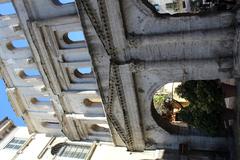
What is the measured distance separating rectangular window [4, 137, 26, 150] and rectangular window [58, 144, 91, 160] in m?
4.14

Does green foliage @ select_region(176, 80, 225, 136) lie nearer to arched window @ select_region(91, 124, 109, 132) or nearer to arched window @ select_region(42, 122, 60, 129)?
arched window @ select_region(91, 124, 109, 132)

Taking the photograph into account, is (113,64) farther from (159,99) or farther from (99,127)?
(159,99)

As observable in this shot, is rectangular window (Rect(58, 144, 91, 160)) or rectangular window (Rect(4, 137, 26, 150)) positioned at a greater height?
rectangular window (Rect(58, 144, 91, 160))

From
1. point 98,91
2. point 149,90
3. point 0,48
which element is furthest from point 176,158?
point 0,48

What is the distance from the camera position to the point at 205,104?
63.4 ft

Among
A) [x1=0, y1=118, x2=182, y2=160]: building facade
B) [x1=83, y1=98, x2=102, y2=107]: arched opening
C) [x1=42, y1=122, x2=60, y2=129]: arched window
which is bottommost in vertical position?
[x1=0, y1=118, x2=182, y2=160]: building facade

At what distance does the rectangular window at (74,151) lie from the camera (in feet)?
80.3

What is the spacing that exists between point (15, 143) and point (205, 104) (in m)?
15.2

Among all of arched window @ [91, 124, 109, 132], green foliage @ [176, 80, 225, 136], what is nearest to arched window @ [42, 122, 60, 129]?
arched window @ [91, 124, 109, 132]

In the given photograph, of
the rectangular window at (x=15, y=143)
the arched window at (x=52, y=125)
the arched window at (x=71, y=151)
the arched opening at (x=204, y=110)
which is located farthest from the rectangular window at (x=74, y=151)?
the arched opening at (x=204, y=110)

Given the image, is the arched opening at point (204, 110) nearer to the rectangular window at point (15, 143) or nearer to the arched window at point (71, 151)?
the arched window at point (71, 151)

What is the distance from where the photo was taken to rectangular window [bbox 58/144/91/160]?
24487 millimetres

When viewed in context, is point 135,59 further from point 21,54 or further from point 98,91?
point 21,54

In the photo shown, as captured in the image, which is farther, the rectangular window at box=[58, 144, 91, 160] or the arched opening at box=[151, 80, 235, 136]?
the rectangular window at box=[58, 144, 91, 160]
